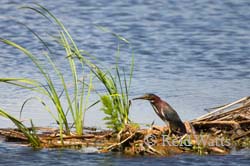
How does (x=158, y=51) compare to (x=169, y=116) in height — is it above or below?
above

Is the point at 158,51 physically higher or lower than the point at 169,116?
higher

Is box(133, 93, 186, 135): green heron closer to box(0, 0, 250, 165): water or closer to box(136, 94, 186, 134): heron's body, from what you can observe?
box(136, 94, 186, 134): heron's body

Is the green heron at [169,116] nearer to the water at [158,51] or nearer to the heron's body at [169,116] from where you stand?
the heron's body at [169,116]

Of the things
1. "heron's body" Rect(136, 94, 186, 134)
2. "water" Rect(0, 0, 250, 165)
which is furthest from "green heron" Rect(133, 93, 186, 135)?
"water" Rect(0, 0, 250, 165)

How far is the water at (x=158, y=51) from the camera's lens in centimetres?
1075

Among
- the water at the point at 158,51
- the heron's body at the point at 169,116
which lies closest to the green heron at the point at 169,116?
the heron's body at the point at 169,116

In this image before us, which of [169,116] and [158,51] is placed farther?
[158,51]

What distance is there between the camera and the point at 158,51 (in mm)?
15016

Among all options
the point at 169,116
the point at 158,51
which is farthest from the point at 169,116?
the point at 158,51

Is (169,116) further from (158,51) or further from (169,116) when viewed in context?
(158,51)

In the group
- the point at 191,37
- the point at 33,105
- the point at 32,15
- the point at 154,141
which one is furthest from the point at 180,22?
the point at 154,141

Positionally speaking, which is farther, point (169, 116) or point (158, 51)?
point (158, 51)

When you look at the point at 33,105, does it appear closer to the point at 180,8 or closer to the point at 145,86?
the point at 145,86

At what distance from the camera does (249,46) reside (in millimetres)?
15539
